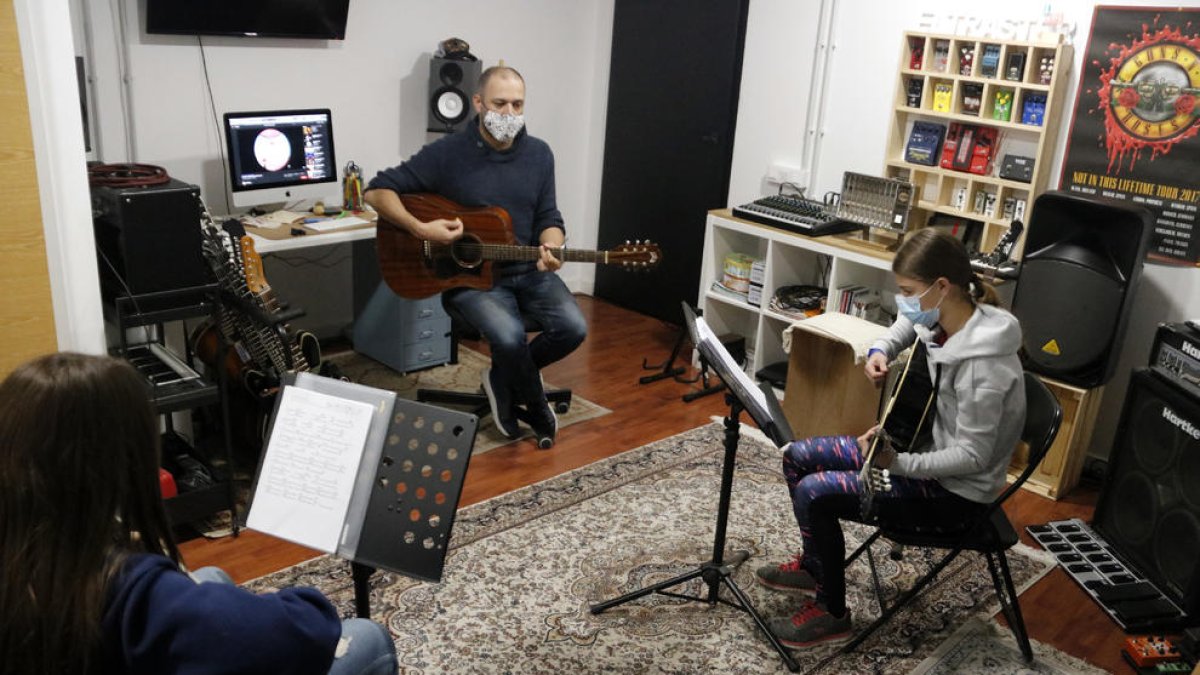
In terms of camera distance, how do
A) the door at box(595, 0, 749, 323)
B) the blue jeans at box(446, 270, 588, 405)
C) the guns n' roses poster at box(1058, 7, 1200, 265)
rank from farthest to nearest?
the door at box(595, 0, 749, 323)
the blue jeans at box(446, 270, 588, 405)
the guns n' roses poster at box(1058, 7, 1200, 265)

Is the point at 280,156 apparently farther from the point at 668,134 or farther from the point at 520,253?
the point at 668,134

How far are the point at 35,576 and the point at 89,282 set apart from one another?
75.2 inches

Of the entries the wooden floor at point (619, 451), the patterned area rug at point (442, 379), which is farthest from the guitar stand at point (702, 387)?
the patterned area rug at point (442, 379)

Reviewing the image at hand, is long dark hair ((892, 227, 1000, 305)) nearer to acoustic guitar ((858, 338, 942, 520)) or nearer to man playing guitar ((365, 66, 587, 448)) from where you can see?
acoustic guitar ((858, 338, 942, 520))

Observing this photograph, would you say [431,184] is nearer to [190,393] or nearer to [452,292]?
[452,292]

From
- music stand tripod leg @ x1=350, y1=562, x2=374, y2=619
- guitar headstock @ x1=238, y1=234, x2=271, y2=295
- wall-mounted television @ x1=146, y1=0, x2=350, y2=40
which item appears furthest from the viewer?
wall-mounted television @ x1=146, y1=0, x2=350, y2=40

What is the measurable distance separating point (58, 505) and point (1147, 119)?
3816mm

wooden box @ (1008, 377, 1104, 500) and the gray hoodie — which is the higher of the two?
the gray hoodie

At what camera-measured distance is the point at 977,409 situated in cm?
256

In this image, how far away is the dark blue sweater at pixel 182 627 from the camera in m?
1.37

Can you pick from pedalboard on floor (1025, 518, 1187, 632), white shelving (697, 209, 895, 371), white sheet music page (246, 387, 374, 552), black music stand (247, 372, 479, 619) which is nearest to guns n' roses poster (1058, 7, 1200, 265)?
white shelving (697, 209, 895, 371)

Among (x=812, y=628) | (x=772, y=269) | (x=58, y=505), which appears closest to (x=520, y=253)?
(x=772, y=269)

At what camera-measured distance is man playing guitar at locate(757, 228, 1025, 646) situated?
102 inches

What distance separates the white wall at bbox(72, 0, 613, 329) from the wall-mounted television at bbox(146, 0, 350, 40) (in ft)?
0.26
